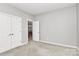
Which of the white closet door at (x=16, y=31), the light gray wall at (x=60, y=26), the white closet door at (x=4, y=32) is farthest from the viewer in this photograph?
the white closet door at (x=16, y=31)

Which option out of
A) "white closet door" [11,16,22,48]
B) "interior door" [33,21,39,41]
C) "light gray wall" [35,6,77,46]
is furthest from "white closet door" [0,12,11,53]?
"light gray wall" [35,6,77,46]

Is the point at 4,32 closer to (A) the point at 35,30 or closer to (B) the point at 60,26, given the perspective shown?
(A) the point at 35,30

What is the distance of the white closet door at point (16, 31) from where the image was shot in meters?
4.26

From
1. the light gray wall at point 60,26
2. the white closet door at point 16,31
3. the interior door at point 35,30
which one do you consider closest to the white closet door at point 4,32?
the white closet door at point 16,31

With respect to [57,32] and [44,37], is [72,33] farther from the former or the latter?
[44,37]

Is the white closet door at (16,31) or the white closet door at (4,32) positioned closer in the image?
the white closet door at (4,32)

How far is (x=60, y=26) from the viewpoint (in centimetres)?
470

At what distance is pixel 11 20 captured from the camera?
4.05 metres

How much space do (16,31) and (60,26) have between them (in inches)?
120

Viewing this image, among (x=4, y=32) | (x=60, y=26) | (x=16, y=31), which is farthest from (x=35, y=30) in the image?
(x=4, y=32)

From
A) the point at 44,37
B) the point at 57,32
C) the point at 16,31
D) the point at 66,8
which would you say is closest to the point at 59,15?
the point at 66,8

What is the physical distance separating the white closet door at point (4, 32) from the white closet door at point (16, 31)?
0.42 m

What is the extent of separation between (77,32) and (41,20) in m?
3.21

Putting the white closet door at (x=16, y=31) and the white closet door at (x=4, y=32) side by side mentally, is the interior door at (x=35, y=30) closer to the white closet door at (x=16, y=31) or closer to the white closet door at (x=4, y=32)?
the white closet door at (x=16, y=31)
